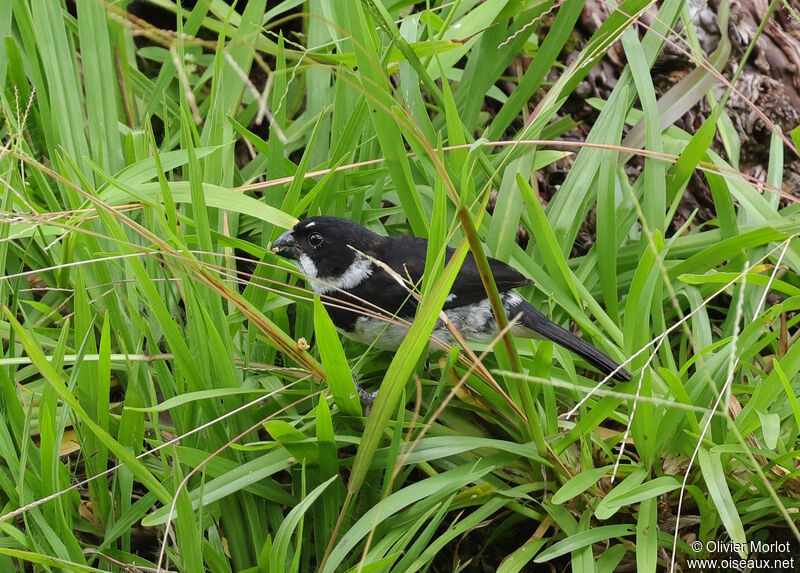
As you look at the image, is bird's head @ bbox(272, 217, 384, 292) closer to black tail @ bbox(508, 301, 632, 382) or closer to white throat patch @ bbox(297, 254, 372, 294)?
white throat patch @ bbox(297, 254, 372, 294)

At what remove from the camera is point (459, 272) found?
120 inches

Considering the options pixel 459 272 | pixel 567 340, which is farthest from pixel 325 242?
pixel 567 340

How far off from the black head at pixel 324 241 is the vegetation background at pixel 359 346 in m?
0.09

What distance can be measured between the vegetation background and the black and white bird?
0.28 feet

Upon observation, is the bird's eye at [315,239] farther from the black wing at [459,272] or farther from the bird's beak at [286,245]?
the black wing at [459,272]

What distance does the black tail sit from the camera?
2650 mm

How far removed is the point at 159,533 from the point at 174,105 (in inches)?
67.9

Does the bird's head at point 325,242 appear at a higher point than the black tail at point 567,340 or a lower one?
higher

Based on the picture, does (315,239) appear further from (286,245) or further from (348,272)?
(348,272)

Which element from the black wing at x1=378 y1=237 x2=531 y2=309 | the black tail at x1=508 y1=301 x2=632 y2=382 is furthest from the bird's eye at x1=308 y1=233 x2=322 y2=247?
the black tail at x1=508 y1=301 x2=632 y2=382

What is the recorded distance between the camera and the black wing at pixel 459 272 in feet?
8.98

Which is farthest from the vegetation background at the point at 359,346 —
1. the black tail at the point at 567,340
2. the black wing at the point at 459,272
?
the black wing at the point at 459,272

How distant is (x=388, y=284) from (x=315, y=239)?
1.08ft

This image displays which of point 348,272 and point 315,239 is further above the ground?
point 315,239
